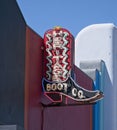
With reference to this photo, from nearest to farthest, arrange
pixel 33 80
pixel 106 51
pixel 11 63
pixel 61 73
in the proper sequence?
pixel 11 63
pixel 33 80
pixel 61 73
pixel 106 51

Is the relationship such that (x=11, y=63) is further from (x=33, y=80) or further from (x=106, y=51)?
(x=106, y=51)

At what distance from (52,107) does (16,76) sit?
271 centimetres

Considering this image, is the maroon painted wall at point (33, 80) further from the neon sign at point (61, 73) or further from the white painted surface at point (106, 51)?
the white painted surface at point (106, 51)

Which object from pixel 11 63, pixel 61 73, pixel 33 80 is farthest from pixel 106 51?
pixel 11 63

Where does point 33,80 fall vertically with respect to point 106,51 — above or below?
below

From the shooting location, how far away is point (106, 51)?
2183 centimetres

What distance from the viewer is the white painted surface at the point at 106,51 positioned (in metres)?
21.6

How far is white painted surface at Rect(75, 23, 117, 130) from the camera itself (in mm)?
21641

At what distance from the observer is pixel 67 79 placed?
12188 mm

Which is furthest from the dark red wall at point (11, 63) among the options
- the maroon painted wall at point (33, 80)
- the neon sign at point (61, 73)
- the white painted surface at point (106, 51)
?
the white painted surface at point (106, 51)

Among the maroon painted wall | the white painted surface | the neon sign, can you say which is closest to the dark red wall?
the maroon painted wall

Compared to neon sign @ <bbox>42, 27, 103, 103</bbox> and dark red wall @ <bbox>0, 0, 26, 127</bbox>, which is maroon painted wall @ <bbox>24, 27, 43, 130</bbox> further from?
dark red wall @ <bbox>0, 0, 26, 127</bbox>

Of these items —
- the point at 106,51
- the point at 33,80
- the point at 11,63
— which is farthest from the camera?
the point at 106,51

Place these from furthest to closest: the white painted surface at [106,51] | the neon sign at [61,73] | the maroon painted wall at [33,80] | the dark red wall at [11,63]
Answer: the white painted surface at [106,51], the neon sign at [61,73], the maroon painted wall at [33,80], the dark red wall at [11,63]
